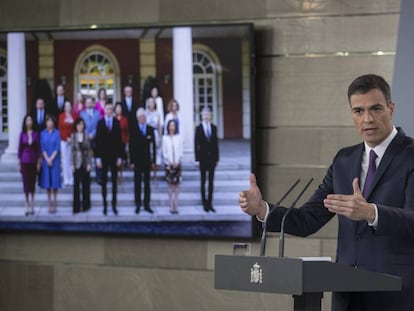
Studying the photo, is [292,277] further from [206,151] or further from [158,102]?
[158,102]

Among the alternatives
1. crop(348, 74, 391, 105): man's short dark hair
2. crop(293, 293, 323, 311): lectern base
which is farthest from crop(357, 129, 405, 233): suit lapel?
crop(293, 293, 323, 311): lectern base

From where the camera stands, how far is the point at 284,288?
274 centimetres

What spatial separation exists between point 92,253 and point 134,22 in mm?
1734

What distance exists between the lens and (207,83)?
218 inches

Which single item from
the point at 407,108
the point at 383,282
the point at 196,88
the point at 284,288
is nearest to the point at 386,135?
the point at 383,282

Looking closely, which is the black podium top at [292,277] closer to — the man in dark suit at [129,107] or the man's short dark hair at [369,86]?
the man's short dark hair at [369,86]

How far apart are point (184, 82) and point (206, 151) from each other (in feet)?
1.69

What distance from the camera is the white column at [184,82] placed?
18.2 feet

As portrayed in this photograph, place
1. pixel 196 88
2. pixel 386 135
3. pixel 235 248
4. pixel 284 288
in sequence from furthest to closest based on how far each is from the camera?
pixel 196 88 → pixel 386 135 → pixel 235 248 → pixel 284 288

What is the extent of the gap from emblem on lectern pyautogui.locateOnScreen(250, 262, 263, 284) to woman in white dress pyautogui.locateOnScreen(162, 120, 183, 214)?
2.85m

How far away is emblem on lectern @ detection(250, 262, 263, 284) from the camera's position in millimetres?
2787

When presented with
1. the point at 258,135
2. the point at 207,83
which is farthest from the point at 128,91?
the point at 258,135

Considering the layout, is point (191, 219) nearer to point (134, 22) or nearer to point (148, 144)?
point (148, 144)

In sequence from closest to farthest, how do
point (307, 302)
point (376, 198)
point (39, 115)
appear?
point (307, 302) → point (376, 198) → point (39, 115)
